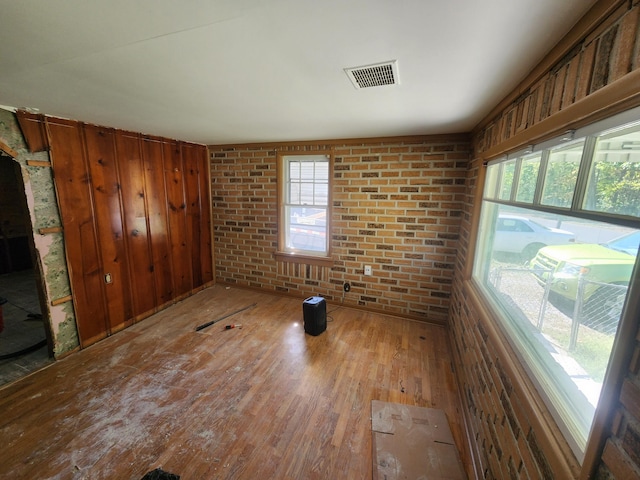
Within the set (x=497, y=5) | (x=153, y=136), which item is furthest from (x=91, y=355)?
(x=497, y=5)

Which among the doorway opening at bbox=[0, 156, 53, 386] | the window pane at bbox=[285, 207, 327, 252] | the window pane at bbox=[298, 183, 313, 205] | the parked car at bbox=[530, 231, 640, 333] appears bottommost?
the doorway opening at bbox=[0, 156, 53, 386]

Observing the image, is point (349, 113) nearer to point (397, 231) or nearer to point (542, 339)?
point (397, 231)

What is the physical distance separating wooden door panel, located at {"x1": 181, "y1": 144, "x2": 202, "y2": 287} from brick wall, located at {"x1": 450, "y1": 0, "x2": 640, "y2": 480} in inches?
147

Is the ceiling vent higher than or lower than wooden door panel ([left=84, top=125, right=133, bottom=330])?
higher

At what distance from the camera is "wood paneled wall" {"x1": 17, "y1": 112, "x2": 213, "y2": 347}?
2.49 meters

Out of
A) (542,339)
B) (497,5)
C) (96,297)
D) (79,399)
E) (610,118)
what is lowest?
(79,399)

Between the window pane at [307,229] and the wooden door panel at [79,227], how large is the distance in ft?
7.48

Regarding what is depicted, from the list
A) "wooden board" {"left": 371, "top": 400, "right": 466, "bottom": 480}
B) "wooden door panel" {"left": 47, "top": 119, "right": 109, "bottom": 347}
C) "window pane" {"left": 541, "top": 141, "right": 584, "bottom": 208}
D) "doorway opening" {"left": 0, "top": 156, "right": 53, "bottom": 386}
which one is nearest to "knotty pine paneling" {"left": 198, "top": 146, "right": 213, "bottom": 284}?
"wooden door panel" {"left": 47, "top": 119, "right": 109, "bottom": 347}

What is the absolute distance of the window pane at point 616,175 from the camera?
0.75 meters

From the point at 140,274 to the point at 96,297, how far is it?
515mm

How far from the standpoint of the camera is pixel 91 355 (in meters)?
2.53

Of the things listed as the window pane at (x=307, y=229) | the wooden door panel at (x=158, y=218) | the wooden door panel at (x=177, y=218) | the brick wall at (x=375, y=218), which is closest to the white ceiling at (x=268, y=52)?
the brick wall at (x=375, y=218)

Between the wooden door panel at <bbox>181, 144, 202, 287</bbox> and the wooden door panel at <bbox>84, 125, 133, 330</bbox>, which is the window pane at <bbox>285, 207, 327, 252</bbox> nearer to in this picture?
the wooden door panel at <bbox>181, 144, 202, 287</bbox>

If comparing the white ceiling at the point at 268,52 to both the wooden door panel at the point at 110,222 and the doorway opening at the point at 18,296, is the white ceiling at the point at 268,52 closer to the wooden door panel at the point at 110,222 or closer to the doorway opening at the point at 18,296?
the wooden door panel at the point at 110,222
